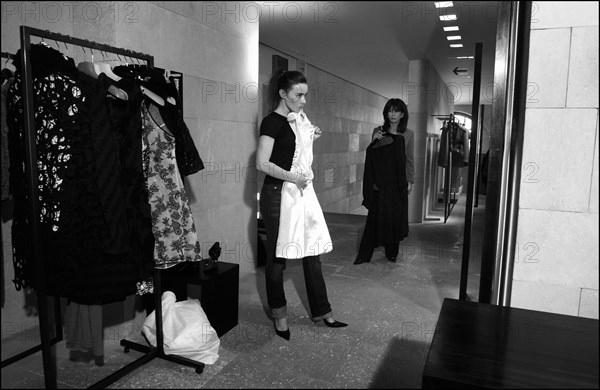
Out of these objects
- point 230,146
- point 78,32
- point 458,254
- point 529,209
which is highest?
point 78,32

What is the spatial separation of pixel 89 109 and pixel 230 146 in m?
1.31

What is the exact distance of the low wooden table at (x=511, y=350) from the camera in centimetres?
78

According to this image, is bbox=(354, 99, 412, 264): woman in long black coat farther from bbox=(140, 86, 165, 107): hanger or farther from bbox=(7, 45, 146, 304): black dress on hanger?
bbox=(7, 45, 146, 304): black dress on hanger

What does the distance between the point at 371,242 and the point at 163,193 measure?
1.93 meters

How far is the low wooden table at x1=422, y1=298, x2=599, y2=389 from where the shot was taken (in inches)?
30.9

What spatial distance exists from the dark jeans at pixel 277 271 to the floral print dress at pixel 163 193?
0.35 m

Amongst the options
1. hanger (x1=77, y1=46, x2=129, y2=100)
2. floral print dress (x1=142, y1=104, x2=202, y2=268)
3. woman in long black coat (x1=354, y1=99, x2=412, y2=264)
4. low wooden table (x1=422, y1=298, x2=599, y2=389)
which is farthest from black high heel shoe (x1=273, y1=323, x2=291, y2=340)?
woman in long black coat (x1=354, y1=99, x2=412, y2=264)

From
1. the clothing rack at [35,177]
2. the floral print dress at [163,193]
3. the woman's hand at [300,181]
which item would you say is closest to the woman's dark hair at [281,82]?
the woman's hand at [300,181]

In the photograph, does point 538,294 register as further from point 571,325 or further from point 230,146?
point 230,146

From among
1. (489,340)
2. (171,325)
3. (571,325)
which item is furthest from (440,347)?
(171,325)

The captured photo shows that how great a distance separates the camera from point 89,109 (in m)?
1.26

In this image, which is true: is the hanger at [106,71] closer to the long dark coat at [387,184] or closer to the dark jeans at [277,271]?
the dark jeans at [277,271]

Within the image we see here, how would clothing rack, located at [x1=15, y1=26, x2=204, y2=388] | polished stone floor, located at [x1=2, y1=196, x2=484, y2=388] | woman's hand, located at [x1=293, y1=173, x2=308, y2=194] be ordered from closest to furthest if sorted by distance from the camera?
1. clothing rack, located at [x1=15, y1=26, x2=204, y2=388]
2. polished stone floor, located at [x1=2, y1=196, x2=484, y2=388]
3. woman's hand, located at [x1=293, y1=173, x2=308, y2=194]

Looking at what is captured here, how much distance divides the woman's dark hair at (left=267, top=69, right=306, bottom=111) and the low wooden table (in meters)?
1.06
